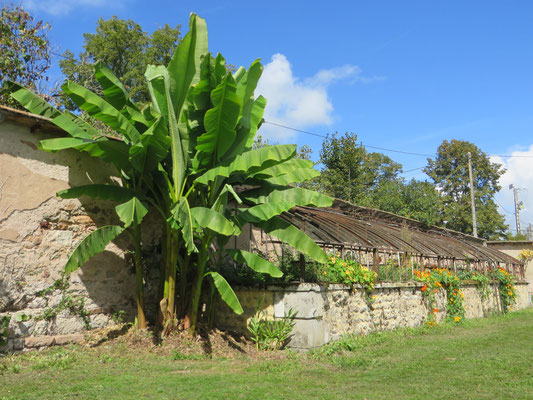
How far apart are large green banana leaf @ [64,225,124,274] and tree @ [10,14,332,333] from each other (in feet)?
0.05

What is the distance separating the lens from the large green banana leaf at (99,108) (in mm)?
7098

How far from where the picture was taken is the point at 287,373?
6.75 metres

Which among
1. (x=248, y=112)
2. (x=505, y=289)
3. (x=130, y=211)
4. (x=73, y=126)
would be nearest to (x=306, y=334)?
(x=130, y=211)

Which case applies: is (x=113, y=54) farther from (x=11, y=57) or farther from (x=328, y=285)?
(x=328, y=285)

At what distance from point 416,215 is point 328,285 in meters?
20.7

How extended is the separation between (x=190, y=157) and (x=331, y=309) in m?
3.99

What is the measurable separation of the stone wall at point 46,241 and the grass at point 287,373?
0.74 m

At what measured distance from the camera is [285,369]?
6.98 metres

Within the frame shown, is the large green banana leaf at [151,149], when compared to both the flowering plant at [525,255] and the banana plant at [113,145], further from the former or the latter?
the flowering plant at [525,255]

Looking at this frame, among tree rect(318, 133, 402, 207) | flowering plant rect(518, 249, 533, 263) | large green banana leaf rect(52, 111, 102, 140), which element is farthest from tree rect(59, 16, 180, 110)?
flowering plant rect(518, 249, 533, 263)

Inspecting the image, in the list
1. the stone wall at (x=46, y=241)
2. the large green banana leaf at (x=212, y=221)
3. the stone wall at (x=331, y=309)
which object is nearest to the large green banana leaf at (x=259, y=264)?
the large green banana leaf at (x=212, y=221)

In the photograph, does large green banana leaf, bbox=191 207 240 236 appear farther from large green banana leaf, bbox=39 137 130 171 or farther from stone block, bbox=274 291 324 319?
stone block, bbox=274 291 324 319

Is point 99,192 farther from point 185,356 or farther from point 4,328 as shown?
point 185,356

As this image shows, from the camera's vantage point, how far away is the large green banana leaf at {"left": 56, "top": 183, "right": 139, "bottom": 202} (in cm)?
745
